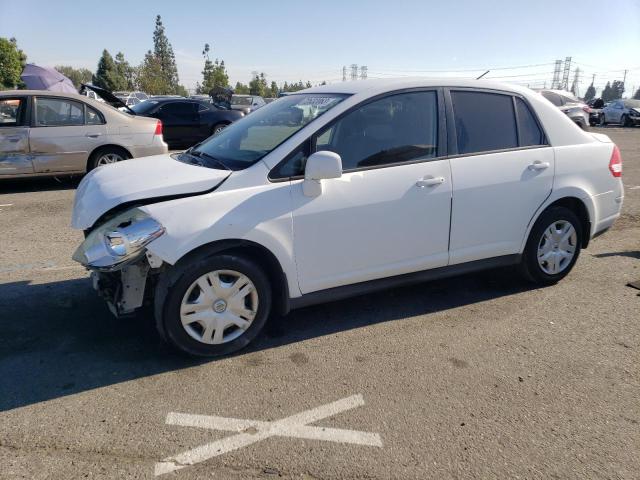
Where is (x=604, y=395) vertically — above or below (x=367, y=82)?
below

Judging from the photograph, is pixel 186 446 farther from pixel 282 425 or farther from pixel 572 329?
pixel 572 329

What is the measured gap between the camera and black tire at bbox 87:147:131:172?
8.86 metres

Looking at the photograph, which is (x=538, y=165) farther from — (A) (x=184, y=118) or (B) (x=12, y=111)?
(A) (x=184, y=118)

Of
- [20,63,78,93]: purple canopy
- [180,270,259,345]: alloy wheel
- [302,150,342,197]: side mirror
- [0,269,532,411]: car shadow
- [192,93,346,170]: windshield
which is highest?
[20,63,78,93]: purple canopy

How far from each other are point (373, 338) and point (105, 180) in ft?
7.39

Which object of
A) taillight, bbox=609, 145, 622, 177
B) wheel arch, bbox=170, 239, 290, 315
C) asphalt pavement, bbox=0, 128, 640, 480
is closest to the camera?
asphalt pavement, bbox=0, 128, 640, 480

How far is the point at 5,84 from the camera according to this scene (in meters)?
48.6

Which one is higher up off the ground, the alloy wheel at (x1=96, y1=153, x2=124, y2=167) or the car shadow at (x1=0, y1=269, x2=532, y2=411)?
the alloy wheel at (x1=96, y1=153, x2=124, y2=167)

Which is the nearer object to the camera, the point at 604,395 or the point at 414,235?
the point at 604,395

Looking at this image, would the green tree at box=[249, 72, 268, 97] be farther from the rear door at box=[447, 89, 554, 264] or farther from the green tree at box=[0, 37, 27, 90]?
the rear door at box=[447, 89, 554, 264]

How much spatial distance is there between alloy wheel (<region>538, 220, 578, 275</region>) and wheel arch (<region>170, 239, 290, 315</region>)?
2.39m

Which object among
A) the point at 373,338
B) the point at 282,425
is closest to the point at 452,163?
the point at 373,338

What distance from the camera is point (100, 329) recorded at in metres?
3.76

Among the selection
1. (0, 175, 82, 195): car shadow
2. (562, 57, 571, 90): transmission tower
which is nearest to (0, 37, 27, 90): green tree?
(0, 175, 82, 195): car shadow
